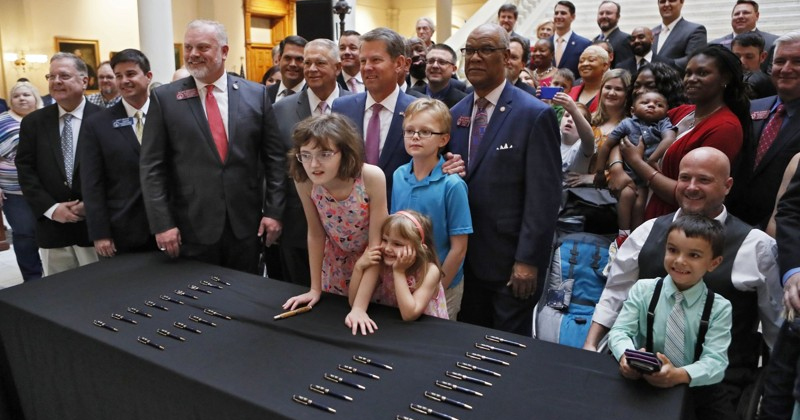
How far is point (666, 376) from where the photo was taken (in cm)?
158

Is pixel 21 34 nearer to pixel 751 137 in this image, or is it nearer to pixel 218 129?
pixel 218 129

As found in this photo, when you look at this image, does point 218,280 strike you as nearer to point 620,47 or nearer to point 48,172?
point 48,172

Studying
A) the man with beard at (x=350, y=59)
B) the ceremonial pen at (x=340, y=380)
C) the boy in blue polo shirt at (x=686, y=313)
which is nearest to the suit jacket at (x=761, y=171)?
the boy in blue polo shirt at (x=686, y=313)

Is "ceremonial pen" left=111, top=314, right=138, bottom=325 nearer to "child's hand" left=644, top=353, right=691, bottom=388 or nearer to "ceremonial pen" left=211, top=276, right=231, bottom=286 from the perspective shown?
"ceremonial pen" left=211, top=276, right=231, bottom=286

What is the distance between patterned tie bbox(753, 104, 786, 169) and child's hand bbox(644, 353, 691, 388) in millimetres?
1578

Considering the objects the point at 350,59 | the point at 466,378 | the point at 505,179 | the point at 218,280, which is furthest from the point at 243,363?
the point at 350,59

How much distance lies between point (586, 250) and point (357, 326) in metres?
1.79

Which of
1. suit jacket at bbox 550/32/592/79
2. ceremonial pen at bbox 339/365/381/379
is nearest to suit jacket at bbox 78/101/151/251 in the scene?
ceremonial pen at bbox 339/365/381/379

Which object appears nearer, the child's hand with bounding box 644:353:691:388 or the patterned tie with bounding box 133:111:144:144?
the child's hand with bounding box 644:353:691:388

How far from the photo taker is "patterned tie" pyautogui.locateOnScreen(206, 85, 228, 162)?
9.64 feet

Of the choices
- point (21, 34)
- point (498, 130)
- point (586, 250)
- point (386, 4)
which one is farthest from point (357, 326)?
point (386, 4)

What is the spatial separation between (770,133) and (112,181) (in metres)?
3.34

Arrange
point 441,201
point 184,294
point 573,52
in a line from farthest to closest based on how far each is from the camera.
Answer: point 573,52 < point 441,201 < point 184,294

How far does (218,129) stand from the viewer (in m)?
2.95
